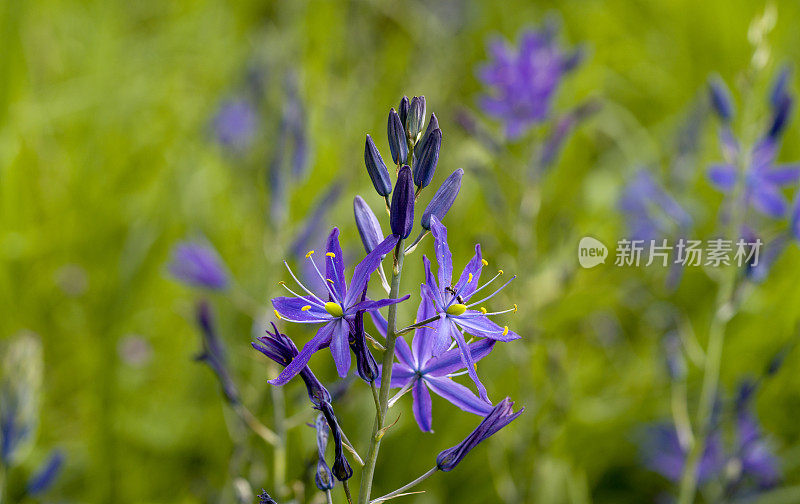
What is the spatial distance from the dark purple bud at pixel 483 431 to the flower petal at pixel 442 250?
0.19 meters

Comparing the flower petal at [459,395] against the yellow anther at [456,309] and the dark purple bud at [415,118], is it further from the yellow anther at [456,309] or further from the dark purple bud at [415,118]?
the dark purple bud at [415,118]

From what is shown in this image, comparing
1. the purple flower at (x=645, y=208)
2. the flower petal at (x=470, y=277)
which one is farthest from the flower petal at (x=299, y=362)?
the purple flower at (x=645, y=208)

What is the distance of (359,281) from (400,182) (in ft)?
0.48

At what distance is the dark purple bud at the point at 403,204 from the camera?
93 centimetres

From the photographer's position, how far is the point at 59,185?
3432mm

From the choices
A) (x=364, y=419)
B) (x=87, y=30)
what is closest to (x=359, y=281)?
(x=364, y=419)

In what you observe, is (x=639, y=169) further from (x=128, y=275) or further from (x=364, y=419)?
(x=128, y=275)

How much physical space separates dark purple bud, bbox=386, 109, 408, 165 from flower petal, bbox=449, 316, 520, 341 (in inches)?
9.6

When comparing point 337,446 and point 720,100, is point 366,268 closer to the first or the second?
point 337,446

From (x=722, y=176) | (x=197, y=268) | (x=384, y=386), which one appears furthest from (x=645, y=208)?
(x=384, y=386)

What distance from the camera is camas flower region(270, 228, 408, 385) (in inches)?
35.5

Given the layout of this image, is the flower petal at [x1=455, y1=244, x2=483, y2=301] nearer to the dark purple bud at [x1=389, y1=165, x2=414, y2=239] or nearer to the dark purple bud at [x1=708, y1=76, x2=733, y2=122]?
the dark purple bud at [x1=389, y1=165, x2=414, y2=239]

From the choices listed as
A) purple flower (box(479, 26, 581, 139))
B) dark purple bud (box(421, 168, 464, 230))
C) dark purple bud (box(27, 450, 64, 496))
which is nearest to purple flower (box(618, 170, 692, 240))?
purple flower (box(479, 26, 581, 139))

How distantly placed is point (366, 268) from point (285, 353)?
169mm
